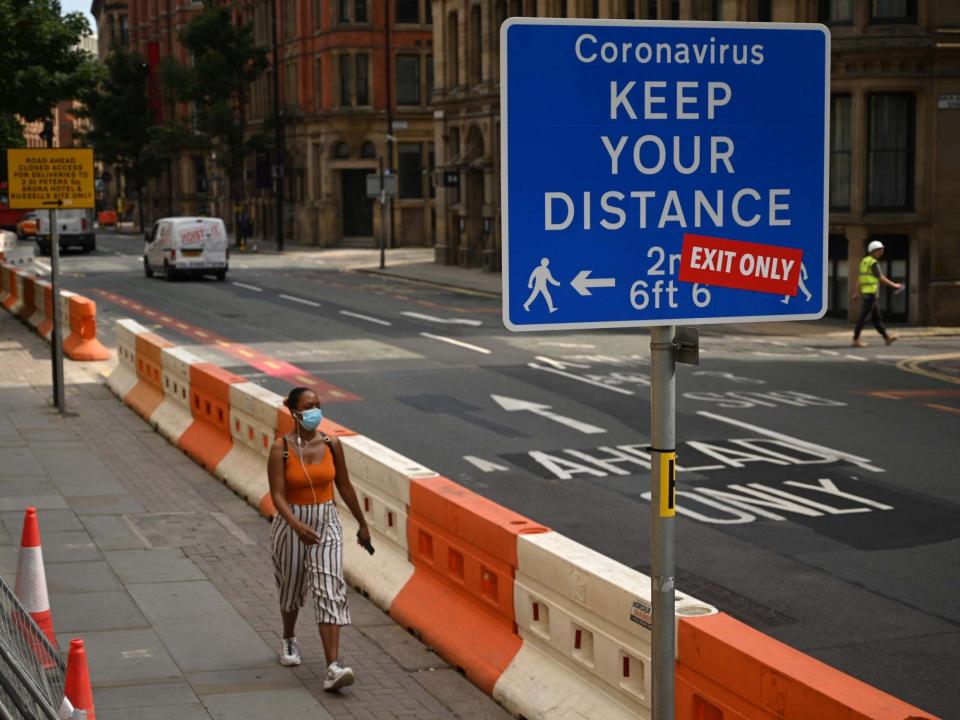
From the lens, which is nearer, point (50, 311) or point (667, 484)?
point (667, 484)

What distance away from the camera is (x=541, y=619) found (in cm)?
908

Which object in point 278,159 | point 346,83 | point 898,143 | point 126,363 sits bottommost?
point 126,363

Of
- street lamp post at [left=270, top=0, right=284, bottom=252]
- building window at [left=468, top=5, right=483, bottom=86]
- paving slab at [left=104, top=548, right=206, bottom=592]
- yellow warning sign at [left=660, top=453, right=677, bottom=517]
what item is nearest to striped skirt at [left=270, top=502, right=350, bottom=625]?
paving slab at [left=104, top=548, right=206, bottom=592]

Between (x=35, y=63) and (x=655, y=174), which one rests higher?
(x=35, y=63)

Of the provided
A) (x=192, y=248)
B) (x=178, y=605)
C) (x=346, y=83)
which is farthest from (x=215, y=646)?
(x=346, y=83)

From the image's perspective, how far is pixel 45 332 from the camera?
1241 inches

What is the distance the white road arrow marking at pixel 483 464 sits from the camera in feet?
54.7

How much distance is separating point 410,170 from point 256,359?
160 feet

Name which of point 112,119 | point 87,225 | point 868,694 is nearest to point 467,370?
point 868,694

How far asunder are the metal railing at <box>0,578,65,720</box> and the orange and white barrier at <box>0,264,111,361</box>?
44.8 feet

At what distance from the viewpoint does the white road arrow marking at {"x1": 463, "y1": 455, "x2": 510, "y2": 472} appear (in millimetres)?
16688

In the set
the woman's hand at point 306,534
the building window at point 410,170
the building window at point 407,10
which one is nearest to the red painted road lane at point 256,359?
the woman's hand at point 306,534

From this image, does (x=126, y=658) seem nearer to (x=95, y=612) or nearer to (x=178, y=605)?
(x=95, y=612)

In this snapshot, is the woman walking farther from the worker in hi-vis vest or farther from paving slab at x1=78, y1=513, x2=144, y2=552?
the worker in hi-vis vest
